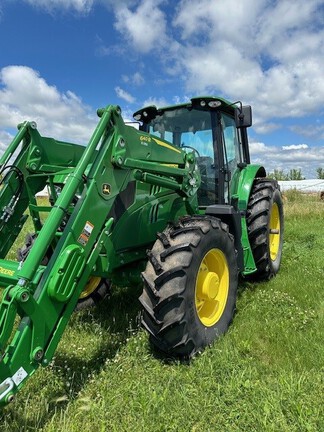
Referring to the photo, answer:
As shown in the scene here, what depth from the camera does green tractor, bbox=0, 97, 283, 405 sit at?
2.56 metres

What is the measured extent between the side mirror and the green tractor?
1 cm

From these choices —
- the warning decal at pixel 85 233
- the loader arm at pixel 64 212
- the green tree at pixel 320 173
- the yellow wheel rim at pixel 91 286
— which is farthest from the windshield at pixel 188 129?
the green tree at pixel 320 173

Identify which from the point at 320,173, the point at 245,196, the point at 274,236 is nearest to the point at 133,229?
the point at 245,196

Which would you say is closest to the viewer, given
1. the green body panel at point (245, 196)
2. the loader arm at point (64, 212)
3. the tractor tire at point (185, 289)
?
the loader arm at point (64, 212)

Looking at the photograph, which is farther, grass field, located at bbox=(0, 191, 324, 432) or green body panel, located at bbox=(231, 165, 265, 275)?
green body panel, located at bbox=(231, 165, 265, 275)

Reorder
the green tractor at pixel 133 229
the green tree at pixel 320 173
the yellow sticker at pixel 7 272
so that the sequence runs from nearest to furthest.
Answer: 1. the green tractor at pixel 133 229
2. the yellow sticker at pixel 7 272
3. the green tree at pixel 320 173

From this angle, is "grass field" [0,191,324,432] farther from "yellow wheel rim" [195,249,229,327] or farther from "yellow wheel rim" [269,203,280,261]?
"yellow wheel rim" [269,203,280,261]

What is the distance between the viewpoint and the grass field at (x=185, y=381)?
2.50 m

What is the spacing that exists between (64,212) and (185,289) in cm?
114

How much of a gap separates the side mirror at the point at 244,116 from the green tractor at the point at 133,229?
0.01m

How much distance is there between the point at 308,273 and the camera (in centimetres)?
581

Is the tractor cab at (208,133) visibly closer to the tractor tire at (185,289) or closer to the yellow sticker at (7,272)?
the tractor tire at (185,289)

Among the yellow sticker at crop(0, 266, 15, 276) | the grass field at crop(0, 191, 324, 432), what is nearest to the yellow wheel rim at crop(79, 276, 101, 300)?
the grass field at crop(0, 191, 324, 432)

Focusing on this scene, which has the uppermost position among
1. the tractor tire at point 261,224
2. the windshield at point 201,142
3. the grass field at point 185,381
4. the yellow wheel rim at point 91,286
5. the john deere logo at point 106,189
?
the windshield at point 201,142
